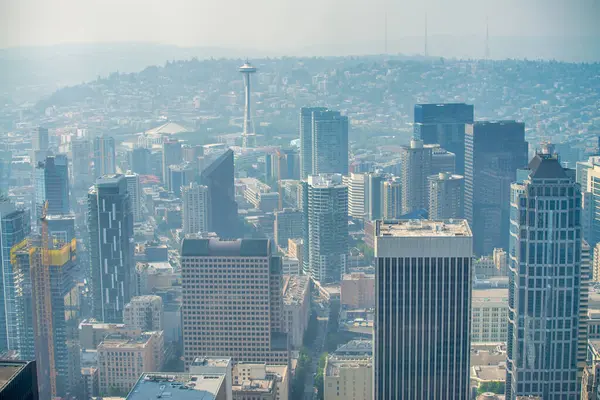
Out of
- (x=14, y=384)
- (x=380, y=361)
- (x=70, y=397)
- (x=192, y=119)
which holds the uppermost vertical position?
(x=192, y=119)

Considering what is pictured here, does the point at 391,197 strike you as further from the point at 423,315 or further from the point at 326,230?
the point at 423,315

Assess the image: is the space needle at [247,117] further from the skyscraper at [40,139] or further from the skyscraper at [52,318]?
the skyscraper at [52,318]

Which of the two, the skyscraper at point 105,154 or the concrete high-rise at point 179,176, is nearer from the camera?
the skyscraper at point 105,154

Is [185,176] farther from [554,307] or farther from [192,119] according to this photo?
[554,307]

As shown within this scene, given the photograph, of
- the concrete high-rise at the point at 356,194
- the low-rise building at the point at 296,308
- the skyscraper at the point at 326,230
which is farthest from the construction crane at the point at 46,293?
the concrete high-rise at the point at 356,194

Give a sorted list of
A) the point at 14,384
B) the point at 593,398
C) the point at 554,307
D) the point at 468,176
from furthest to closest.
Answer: the point at 468,176, the point at 554,307, the point at 593,398, the point at 14,384

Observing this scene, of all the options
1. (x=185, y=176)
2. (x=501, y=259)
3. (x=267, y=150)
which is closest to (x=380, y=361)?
(x=501, y=259)
